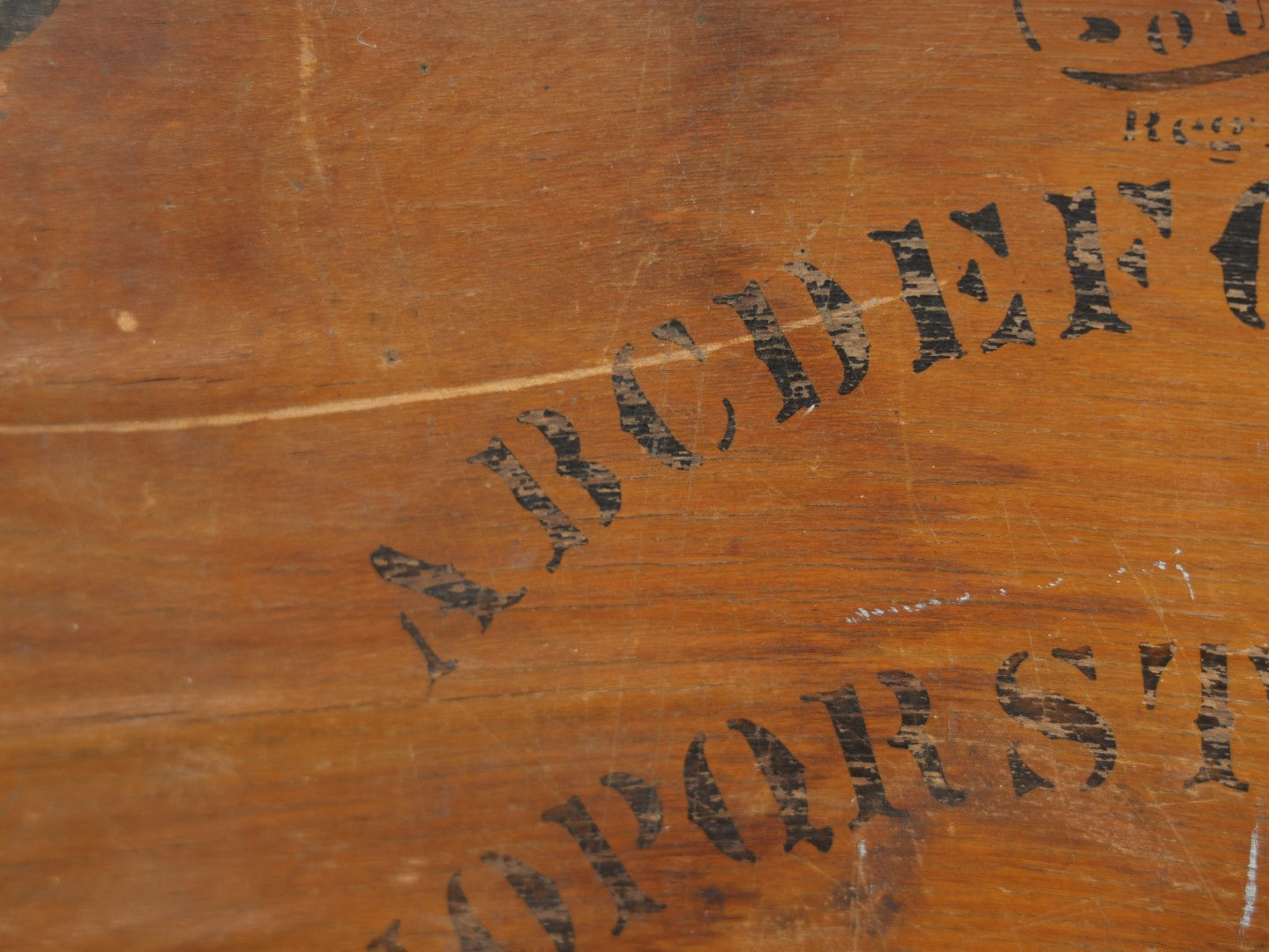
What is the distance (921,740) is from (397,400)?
0.80 meters

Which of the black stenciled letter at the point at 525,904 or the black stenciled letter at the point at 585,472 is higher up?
the black stenciled letter at the point at 585,472

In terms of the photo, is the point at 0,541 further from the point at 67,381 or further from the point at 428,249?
the point at 428,249

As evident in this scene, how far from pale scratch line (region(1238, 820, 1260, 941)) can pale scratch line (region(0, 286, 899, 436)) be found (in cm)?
85

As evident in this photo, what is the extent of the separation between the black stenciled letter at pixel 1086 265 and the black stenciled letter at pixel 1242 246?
15 centimetres

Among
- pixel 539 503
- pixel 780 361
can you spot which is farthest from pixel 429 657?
pixel 780 361

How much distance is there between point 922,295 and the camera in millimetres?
1087

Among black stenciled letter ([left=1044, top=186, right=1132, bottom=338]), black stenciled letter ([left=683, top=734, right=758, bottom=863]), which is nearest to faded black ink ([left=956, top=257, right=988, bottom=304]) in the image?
black stenciled letter ([left=1044, top=186, right=1132, bottom=338])

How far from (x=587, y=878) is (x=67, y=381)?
91cm

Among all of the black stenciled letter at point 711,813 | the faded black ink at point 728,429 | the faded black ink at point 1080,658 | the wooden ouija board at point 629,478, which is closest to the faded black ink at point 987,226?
the wooden ouija board at point 629,478

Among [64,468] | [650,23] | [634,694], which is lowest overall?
[634,694]

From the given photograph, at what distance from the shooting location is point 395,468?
1065mm

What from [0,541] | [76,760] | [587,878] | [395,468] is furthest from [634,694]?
[0,541]

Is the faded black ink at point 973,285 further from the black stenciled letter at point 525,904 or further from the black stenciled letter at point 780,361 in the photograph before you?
the black stenciled letter at point 525,904

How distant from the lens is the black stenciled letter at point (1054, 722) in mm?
1051
